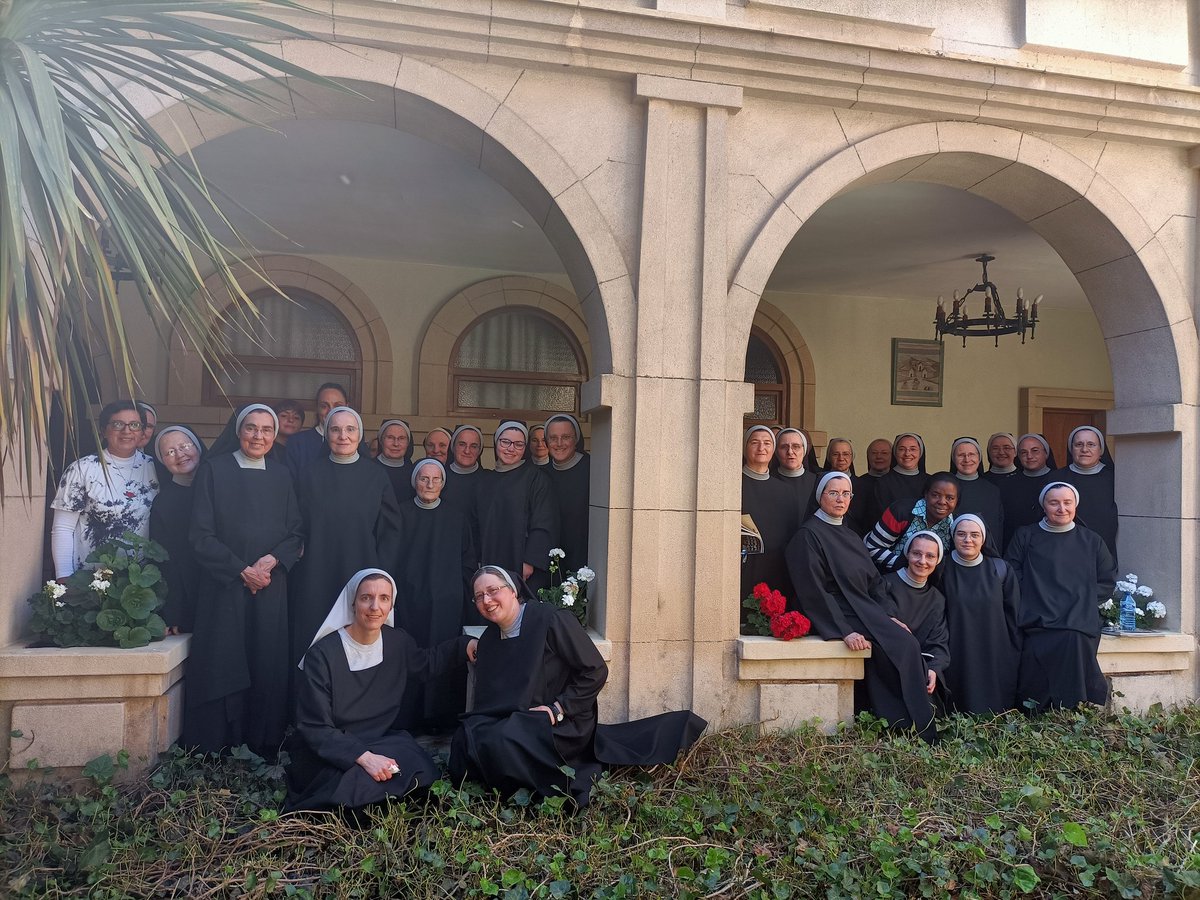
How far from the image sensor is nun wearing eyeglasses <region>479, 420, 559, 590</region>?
5.38m

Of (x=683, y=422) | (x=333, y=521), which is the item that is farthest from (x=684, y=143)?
(x=333, y=521)

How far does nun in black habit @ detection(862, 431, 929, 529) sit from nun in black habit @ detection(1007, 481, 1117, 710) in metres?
1.19

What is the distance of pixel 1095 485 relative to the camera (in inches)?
242

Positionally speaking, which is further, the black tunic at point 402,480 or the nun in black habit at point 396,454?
the nun in black habit at point 396,454

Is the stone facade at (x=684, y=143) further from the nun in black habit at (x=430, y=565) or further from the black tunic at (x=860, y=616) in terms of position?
the nun in black habit at (x=430, y=565)

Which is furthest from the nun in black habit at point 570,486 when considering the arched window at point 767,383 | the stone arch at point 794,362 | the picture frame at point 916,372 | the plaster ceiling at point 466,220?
the picture frame at point 916,372

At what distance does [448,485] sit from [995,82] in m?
3.86

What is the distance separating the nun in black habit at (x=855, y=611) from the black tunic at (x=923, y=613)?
0.19 ft

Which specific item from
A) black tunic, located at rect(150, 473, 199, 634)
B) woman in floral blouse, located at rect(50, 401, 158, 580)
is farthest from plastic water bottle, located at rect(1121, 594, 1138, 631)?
woman in floral blouse, located at rect(50, 401, 158, 580)

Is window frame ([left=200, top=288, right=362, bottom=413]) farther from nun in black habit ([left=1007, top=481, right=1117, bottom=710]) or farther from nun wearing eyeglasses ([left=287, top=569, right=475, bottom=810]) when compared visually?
nun in black habit ([left=1007, top=481, right=1117, bottom=710])

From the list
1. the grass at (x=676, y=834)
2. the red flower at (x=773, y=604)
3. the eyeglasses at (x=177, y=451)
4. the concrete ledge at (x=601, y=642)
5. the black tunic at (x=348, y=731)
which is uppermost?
the eyeglasses at (x=177, y=451)

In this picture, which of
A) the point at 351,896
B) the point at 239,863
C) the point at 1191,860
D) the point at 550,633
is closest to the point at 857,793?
the point at 1191,860

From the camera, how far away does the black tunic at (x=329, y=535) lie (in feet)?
16.1

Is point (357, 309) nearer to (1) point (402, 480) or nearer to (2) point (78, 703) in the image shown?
(1) point (402, 480)
